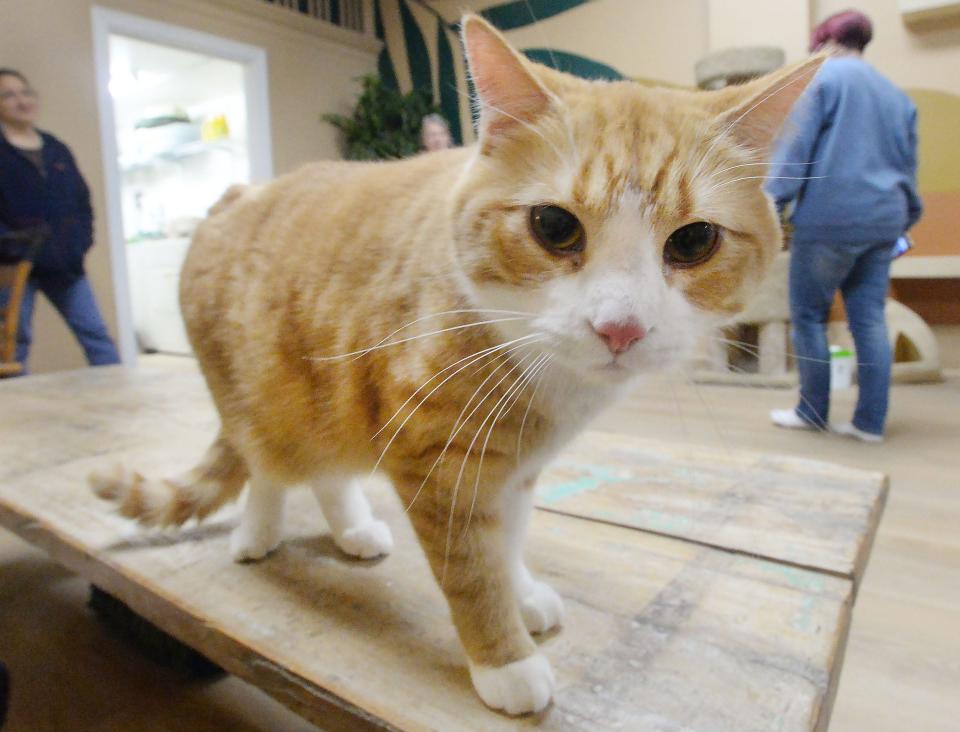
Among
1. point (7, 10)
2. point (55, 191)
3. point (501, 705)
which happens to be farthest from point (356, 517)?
point (7, 10)

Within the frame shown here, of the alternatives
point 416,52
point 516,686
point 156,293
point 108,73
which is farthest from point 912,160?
point 156,293

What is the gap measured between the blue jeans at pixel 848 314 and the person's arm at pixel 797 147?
273 mm

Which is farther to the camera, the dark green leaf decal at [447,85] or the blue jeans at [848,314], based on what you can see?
the dark green leaf decal at [447,85]

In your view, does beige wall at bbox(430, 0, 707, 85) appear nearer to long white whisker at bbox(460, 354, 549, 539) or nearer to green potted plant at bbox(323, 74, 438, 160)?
green potted plant at bbox(323, 74, 438, 160)

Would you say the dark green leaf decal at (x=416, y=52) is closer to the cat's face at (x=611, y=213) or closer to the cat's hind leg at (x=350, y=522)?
the cat's hind leg at (x=350, y=522)

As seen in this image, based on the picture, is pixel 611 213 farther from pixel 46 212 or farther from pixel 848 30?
pixel 46 212

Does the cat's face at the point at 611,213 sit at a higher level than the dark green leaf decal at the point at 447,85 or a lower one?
lower

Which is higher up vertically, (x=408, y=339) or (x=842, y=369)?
(x=408, y=339)

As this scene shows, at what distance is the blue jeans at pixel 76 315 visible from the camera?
9.45 ft

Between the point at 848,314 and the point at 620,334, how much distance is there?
2.11 m

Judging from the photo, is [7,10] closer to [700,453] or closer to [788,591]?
[700,453]

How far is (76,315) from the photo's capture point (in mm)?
2926

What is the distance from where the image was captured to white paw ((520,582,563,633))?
30.8 inches

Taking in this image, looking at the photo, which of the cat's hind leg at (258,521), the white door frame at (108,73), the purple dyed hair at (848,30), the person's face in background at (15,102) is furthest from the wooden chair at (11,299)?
the purple dyed hair at (848,30)
